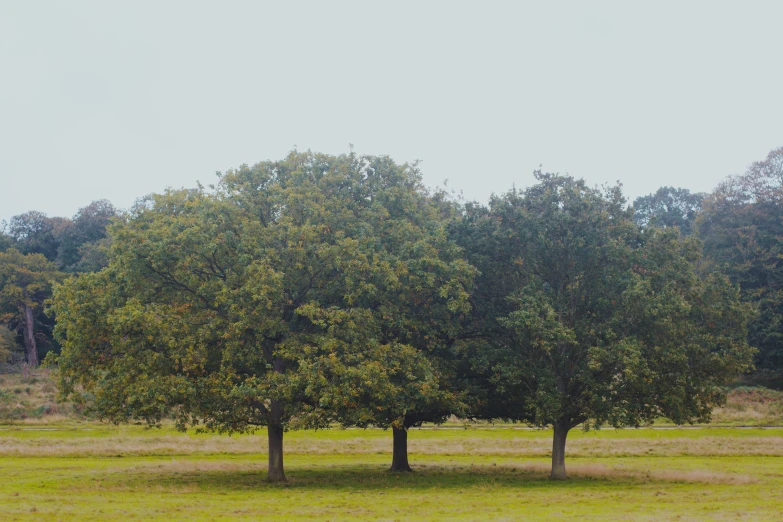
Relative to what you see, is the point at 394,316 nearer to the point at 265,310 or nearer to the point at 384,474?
the point at 265,310

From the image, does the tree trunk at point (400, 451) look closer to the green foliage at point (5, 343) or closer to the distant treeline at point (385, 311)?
the distant treeline at point (385, 311)

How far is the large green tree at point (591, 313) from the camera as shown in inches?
1226

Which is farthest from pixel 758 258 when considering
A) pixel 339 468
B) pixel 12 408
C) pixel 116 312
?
pixel 12 408

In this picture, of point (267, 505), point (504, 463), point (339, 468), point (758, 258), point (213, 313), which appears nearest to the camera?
point (267, 505)

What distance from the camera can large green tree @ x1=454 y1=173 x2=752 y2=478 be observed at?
3114 centimetres

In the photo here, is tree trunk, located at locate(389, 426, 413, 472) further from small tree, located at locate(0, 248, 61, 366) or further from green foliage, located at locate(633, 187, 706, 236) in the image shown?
green foliage, located at locate(633, 187, 706, 236)

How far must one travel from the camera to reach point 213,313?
31.1 metres

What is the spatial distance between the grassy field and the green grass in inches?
3.5

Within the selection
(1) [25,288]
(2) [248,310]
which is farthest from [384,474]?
(1) [25,288]

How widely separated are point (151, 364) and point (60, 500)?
5.89m

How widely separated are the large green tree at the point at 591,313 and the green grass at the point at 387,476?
11.4 feet

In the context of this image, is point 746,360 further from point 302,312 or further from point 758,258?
point 758,258

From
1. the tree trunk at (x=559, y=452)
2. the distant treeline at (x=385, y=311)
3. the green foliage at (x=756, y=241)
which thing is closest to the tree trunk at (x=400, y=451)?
the distant treeline at (x=385, y=311)

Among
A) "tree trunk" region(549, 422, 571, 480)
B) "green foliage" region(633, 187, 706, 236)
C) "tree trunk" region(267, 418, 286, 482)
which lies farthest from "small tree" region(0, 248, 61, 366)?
"green foliage" region(633, 187, 706, 236)
